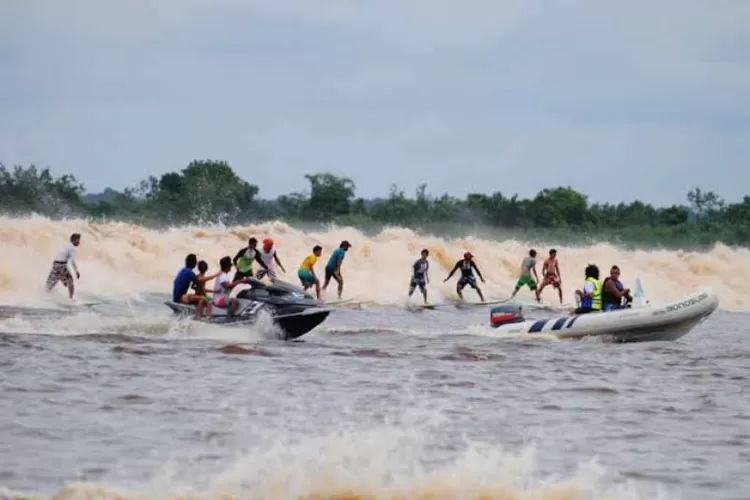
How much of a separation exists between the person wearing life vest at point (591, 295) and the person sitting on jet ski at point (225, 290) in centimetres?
533

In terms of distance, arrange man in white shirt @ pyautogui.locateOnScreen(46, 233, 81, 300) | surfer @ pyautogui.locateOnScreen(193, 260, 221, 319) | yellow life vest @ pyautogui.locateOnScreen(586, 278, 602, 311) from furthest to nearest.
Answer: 1. man in white shirt @ pyautogui.locateOnScreen(46, 233, 81, 300)
2. yellow life vest @ pyautogui.locateOnScreen(586, 278, 602, 311)
3. surfer @ pyautogui.locateOnScreen(193, 260, 221, 319)

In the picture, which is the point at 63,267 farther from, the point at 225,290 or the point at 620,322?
the point at 620,322

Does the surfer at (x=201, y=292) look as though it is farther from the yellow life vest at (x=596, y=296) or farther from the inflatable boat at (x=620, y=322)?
the yellow life vest at (x=596, y=296)

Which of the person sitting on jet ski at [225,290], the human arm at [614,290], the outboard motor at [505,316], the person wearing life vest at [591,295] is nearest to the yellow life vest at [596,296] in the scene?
the person wearing life vest at [591,295]

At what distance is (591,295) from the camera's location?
2150 cm

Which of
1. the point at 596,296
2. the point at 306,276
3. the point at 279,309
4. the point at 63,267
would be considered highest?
the point at 63,267

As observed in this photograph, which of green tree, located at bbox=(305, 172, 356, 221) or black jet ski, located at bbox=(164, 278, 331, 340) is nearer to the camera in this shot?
black jet ski, located at bbox=(164, 278, 331, 340)

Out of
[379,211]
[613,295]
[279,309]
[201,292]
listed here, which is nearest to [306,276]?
[613,295]

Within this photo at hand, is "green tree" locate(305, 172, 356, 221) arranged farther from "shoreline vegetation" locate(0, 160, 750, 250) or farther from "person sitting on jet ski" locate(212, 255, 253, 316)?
"person sitting on jet ski" locate(212, 255, 253, 316)

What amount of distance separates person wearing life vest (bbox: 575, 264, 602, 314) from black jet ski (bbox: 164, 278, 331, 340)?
4.44 metres

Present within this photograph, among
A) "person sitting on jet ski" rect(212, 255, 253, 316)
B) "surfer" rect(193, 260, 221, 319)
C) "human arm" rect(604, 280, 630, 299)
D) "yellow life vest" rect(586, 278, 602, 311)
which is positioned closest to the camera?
"person sitting on jet ski" rect(212, 255, 253, 316)

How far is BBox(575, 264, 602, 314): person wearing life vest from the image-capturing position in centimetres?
2145

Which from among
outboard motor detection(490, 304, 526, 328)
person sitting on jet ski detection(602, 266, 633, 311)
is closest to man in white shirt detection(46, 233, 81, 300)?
outboard motor detection(490, 304, 526, 328)

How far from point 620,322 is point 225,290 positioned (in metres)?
5.69
